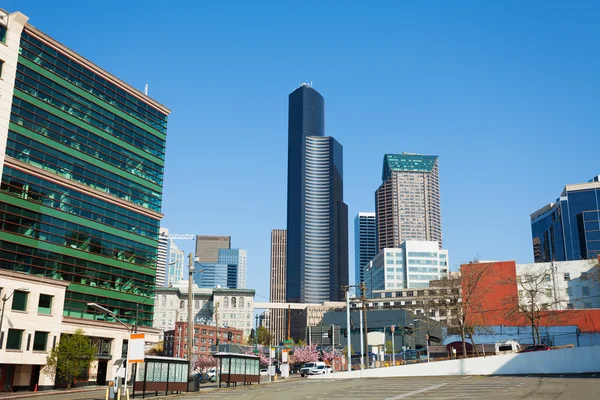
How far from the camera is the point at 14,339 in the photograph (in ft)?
195

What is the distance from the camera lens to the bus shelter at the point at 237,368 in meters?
53.7

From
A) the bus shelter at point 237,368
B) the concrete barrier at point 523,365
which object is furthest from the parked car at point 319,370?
the bus shelter at point 237,368

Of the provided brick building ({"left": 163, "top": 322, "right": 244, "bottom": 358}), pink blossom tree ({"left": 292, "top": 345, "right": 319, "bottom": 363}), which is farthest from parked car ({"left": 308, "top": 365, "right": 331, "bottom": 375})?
brick building ({"left": 163, "top": 322, "right": 244, "bottom": 358})

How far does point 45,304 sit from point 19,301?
153 inches

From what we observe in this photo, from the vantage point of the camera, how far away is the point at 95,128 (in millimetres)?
79812

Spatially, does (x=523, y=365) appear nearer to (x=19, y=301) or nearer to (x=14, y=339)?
(x=14, y=339)

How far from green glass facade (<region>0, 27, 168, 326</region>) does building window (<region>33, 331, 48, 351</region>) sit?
7.11 metres

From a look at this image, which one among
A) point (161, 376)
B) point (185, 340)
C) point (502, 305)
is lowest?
point (161, 376)

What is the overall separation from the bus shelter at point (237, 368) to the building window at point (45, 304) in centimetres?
2131

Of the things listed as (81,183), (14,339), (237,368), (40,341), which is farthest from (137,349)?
(81,183)

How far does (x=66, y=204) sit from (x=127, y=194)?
1154cm

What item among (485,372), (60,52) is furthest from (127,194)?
(485,372)

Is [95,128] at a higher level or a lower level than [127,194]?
higher

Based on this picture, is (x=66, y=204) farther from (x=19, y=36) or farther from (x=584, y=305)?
(x=584, y=305)
